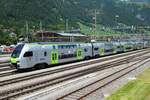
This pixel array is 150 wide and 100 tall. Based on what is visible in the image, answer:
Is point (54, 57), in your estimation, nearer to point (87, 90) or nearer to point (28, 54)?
point (28, 54)

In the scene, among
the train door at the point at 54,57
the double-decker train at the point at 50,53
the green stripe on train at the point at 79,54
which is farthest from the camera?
the green stripe on train at the point at 79,54

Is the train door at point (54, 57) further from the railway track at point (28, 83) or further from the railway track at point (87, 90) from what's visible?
the railway track at point (87, 90)

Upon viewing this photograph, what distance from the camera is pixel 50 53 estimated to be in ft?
139

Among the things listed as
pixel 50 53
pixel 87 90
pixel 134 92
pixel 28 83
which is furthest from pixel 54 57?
pixel 134 92

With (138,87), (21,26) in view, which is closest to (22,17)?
(21,26)

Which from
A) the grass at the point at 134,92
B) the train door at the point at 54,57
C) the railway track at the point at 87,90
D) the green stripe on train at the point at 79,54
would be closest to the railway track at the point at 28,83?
the railway track at the point at 87,90

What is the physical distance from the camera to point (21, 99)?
21.8 meters

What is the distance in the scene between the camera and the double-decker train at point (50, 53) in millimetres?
37062

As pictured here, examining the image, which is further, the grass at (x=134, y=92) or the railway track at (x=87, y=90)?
the railway track at (x=87, y=90)

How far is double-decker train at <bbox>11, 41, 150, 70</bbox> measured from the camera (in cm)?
3706

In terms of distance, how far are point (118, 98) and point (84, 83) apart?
24.8 ft

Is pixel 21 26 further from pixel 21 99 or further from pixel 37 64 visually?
pixel 21 99

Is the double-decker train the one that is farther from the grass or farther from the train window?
the grass

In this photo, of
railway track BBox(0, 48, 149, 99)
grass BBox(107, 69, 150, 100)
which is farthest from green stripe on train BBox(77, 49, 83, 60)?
grass BBox(107, 69, 150, 100)
